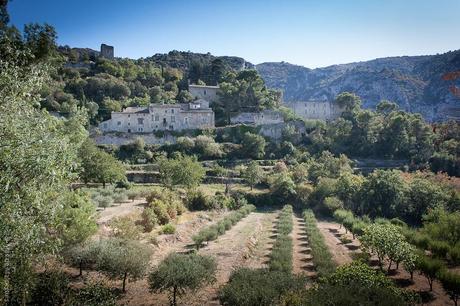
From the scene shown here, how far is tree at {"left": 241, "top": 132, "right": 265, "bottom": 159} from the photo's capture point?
68.9 meters

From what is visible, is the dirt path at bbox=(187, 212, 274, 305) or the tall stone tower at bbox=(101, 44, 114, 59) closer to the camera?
the dirt path at bbox=(187, 212, 274, 305)

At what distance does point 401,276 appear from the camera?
24156 mm

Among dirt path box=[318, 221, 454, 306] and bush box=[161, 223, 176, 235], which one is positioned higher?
bush box=[161, 223, 176, 235]

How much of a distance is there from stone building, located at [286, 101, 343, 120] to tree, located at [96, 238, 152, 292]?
81663 millimetres

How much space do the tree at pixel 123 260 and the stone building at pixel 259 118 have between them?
63674mm

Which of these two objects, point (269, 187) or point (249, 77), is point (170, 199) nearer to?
point (269, 187)

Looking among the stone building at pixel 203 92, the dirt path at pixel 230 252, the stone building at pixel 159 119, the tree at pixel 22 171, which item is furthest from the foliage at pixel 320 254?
the stone building at pixel 203 92

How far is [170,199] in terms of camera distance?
37.3 meters

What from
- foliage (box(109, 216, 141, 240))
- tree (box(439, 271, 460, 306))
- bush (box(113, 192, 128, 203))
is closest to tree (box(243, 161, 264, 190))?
bush (box(113, 192, 128, 203))

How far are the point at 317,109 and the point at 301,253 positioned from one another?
249 feet

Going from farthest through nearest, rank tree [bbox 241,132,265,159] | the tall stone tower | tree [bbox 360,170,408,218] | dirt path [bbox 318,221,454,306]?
the tall stone tower < tree [bbox 241,132,265,159] < tree [bbox 360,170,408,218] < dirt path [bbox 318,221,454,306]

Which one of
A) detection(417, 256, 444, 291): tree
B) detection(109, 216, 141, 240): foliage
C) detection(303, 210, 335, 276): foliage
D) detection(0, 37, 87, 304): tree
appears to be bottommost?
detection(303, 210, 335, 276): foliage

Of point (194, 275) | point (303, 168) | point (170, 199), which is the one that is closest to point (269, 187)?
point (303, 168)

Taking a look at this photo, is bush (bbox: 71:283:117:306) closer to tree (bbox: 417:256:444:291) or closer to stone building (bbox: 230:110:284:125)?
tree (bbox: 417:256:444:291)
